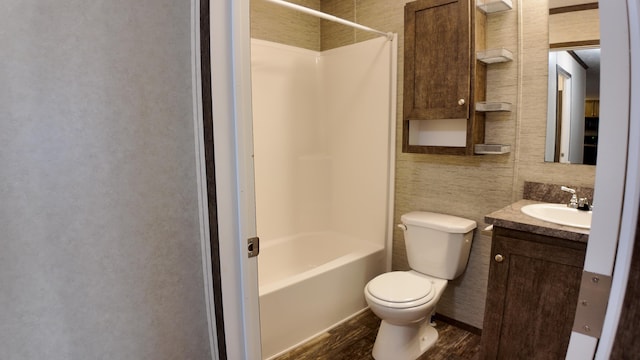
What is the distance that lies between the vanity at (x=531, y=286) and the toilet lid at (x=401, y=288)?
0.35m

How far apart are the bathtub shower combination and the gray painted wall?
1346 millimetres

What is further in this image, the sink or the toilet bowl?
the toilet bowl

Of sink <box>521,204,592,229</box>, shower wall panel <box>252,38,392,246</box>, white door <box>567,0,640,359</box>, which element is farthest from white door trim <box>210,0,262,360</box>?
shower wall panel <box>252,38,392,246</box>

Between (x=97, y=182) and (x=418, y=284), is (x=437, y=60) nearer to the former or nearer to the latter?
(x=418, y=284)

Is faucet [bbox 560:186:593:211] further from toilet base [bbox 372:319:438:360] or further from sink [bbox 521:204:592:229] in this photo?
toilet base [bbox 372:319:438:360]

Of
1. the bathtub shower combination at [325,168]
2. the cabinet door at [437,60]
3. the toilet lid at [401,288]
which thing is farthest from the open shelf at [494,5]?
the toilet lid at [401,288]

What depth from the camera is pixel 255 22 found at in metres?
2.58

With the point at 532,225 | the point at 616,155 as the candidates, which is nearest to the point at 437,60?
the point at 532,225

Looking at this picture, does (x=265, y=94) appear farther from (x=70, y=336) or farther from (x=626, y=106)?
(x=626, y=106)

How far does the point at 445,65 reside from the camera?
203 centimetres

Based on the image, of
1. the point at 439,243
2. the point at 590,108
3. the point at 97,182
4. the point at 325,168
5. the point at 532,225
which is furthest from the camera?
the point at 325,168

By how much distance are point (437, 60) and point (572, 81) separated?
680 mm

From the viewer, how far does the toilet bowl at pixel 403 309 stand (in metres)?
1.88

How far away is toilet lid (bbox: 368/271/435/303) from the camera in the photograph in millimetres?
1904
